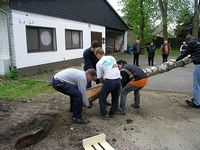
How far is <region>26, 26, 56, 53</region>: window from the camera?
1240cm

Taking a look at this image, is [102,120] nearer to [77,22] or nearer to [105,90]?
[105,90]

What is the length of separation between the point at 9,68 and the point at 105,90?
7.02 m

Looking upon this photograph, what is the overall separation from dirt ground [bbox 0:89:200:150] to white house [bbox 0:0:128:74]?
5.83 meters

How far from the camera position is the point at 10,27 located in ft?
35.9

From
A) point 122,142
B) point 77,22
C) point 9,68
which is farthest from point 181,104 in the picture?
point 77,22

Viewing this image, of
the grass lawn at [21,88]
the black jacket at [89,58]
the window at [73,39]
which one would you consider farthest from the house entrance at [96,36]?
the black jacket at [89,58]

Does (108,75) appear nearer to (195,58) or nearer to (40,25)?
(195,58)

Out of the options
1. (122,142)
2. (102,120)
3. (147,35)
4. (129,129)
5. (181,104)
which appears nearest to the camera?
(122,142)

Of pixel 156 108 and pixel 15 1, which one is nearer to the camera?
pixel 156 108

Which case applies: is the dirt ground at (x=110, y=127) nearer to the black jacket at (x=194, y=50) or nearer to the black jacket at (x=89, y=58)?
the black jacket at (x=89, y=58)

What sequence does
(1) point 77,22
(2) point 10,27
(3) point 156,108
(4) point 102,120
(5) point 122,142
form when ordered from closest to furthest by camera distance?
(5) point 122,142 < (4) point 102,120 < (3) point 156,108 < (2) point 10,27 < (1) point 77,22

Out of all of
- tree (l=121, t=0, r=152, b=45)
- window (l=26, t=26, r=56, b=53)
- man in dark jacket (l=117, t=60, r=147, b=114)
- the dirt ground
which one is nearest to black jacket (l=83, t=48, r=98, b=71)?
man in dark jacket (l=117, t=60, r=147, b=114)

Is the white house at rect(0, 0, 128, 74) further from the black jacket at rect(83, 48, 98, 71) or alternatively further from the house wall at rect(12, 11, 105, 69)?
the black jacket at rect(83, 48, 98, 71)

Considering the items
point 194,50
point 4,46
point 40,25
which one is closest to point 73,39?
point 40,25
